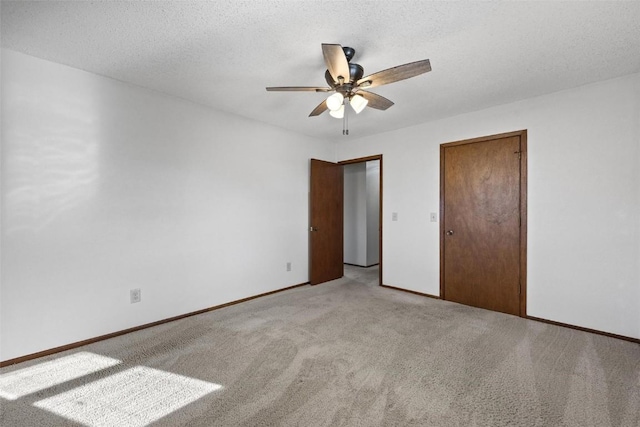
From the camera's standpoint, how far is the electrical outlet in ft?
9.21

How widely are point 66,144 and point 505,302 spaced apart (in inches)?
180

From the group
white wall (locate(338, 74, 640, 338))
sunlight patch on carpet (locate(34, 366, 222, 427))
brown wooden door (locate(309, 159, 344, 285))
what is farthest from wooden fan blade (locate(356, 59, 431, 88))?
brown wooden door (locate(309, 159, 344, 285))

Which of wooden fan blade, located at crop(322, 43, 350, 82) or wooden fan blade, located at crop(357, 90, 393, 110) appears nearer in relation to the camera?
wooden fan blade, located at crop(322, 43, 350, 82)

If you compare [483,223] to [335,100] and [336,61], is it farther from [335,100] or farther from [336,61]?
[336,61]

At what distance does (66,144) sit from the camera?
7.98 feet

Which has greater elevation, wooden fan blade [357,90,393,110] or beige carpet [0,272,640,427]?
wooden fan blade [357,90,393,110]

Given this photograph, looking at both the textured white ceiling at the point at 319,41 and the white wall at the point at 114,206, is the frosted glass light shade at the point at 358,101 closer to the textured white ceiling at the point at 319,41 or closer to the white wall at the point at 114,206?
the textured white ceiling at the point at 319,41

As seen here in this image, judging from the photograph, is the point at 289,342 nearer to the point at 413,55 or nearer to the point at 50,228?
the point at 50,228

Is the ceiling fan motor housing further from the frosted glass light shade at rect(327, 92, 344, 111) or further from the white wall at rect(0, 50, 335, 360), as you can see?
the white wall at rect(0, 50, 335, 360)

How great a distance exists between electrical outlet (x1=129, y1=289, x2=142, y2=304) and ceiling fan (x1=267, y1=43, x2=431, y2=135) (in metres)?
2.27

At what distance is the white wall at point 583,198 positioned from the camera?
Result: 2604mm

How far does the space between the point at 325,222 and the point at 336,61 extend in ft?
10.3

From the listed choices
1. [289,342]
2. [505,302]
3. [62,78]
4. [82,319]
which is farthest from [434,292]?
[62,78]

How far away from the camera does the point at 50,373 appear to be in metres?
2.09
